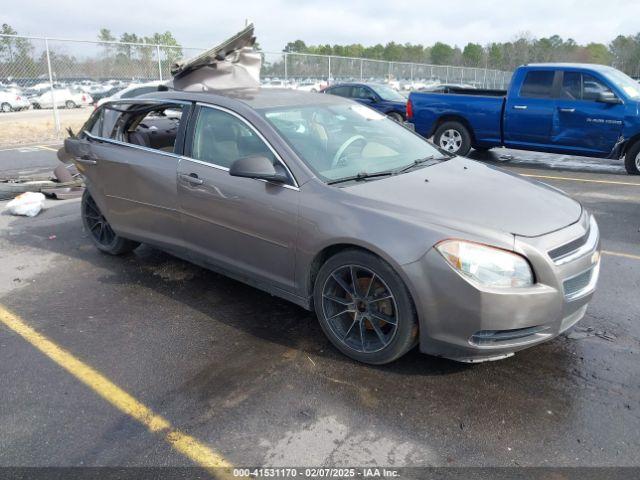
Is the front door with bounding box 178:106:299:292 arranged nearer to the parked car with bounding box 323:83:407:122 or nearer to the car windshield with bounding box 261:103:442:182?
the car windshield with bounding box 261:103:442:182

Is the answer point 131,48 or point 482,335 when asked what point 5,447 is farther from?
point 131,48

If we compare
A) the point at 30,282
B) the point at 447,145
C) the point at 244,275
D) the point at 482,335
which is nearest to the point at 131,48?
the point at 447,145

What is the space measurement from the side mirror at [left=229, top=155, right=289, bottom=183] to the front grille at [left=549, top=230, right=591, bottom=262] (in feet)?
5.47

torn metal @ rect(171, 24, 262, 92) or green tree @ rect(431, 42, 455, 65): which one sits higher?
green tree @ rect(431, 42, 455, 65)

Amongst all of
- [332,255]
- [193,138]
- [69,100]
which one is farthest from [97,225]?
[69,100]

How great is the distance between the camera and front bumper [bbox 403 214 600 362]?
2.78 m

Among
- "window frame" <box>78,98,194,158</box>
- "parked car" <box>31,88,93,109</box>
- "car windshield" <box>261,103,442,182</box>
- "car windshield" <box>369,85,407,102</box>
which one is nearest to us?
"car windshield" <box>261,103,442,182</box>

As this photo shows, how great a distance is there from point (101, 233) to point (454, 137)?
7.68 metres

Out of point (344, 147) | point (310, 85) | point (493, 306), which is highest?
point (310, 85)

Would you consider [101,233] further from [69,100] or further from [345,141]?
[69,100]

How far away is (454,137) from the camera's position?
10922 mm

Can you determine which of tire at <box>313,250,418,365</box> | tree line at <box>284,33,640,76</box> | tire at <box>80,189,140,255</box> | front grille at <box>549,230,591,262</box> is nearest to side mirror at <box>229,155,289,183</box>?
tire at <box>313,250,418,365</box>

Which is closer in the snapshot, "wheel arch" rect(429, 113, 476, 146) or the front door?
the front door

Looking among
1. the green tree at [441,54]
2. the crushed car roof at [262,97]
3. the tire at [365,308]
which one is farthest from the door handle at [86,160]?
the green tree at [441,54]
